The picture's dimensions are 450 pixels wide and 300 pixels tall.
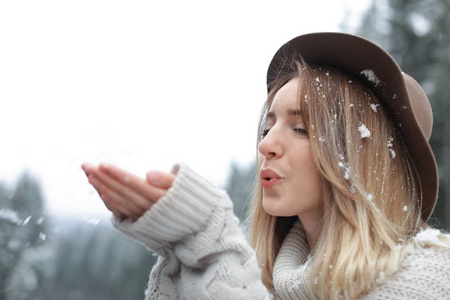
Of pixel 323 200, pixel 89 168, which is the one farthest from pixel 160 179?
pixel 323 200

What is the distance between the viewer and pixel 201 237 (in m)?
1.07

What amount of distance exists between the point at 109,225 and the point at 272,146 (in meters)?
3.58

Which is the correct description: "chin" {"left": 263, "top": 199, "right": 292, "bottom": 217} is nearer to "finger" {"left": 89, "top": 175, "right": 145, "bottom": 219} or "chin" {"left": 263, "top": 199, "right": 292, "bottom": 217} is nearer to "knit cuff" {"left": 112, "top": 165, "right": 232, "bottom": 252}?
"knit cuff" {"left": 112, "top": 165, "right": 232, "bottom": 252}

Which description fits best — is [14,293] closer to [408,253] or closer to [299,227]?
[299,227]

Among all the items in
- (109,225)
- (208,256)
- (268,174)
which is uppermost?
(268,174)

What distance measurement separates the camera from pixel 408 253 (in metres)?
1.32

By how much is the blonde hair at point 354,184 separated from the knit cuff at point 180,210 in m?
0.45

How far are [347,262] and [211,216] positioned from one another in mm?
484

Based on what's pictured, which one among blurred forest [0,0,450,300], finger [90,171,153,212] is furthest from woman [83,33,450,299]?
blurred forest [0,0,450,300]

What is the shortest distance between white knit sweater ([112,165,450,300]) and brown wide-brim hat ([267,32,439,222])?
311 millimetres

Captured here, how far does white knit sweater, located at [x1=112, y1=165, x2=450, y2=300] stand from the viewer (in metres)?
1.04

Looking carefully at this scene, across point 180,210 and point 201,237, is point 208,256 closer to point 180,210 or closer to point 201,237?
point 201,237

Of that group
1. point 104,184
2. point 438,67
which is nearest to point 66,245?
point 104,184

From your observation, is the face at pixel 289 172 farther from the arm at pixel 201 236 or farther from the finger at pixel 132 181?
the finger at pixel 132 181
